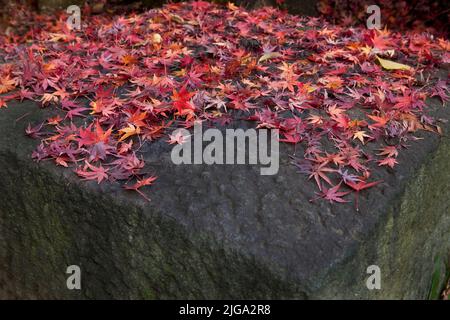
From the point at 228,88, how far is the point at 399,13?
10.8 ft

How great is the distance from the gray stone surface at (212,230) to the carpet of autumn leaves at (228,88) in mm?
82

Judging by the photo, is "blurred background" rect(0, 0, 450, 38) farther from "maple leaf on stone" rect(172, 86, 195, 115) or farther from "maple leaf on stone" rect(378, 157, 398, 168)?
"maple leaf on stone" rect(378, 157, 398, 168)

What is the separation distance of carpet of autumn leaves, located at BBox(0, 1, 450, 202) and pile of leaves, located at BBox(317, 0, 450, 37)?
5.36ft

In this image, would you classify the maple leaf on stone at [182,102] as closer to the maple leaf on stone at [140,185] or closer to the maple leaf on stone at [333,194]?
the maple leaf on stone at [140,185]

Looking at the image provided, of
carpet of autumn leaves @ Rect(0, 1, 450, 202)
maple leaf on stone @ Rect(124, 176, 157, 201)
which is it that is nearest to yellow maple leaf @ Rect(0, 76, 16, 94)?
carpet of autumn leaves @ Rect(0, 1, 450, 202)

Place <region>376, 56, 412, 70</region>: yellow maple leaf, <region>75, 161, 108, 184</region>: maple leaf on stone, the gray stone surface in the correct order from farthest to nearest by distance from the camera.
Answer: <region>376, 56, 412, 70</region>: yellow maple leaf
<region>75, 161, 108, 184</region>: maple leaf on stone
the gray stone surface

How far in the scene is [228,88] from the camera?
7.23 feet

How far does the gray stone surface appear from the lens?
1501mm

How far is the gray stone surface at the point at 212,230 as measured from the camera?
4.92 ft

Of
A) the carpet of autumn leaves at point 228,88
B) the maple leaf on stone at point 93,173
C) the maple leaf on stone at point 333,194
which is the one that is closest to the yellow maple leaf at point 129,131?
the carpet of autumn leaves at point 228,88

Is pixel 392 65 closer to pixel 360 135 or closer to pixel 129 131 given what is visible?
pixel 360 135

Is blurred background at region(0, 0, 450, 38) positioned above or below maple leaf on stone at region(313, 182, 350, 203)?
above
